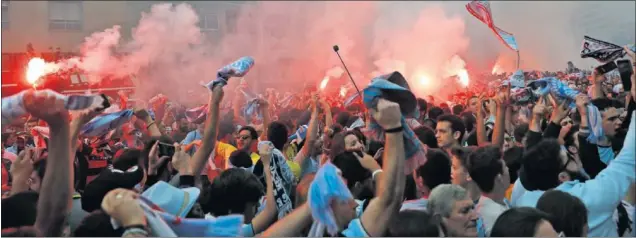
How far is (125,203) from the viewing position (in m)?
2.13

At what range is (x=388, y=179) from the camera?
268 cm

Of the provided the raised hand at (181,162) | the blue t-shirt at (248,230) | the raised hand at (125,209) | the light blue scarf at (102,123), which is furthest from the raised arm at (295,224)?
the light blue scarf at (102,123)

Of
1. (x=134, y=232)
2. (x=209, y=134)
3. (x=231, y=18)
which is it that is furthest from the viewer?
(x=231, y=18)

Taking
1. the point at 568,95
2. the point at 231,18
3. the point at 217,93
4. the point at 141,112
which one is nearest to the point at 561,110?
the point at 568,95

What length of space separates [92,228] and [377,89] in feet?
3.95

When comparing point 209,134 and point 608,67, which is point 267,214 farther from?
point 608,67

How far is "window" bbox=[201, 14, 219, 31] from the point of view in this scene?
22.4 m

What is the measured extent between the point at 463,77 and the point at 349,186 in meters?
12.3

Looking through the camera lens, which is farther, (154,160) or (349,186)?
(154,160)

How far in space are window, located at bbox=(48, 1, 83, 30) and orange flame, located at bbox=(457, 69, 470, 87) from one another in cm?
1451

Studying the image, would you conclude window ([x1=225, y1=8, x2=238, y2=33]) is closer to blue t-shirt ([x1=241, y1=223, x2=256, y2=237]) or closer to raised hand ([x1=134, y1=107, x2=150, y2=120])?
raised hand ([x1=134, y1=107, x2=150, y2=120])

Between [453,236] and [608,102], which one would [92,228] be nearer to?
[453,236]

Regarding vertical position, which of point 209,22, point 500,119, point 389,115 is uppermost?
point 209,22

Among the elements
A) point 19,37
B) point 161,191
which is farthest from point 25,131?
point 19,37
